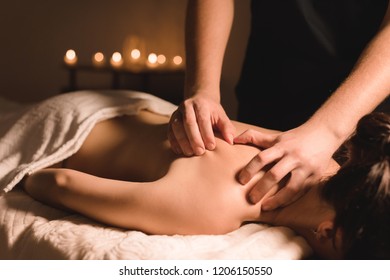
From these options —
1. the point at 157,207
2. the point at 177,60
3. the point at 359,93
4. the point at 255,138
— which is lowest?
the point at 177,60

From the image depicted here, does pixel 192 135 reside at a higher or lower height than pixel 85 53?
higher

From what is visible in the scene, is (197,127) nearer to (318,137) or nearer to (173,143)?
(173,143)

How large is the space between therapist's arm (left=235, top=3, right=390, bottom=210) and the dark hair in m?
0.09

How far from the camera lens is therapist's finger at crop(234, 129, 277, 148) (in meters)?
1.12

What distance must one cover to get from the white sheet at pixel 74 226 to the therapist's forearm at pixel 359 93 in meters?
0.25

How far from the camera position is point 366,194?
88 centimetres

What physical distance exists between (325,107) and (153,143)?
40 centimetres

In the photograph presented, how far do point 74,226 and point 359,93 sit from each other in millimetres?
676

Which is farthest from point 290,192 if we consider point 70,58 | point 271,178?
point 70,58

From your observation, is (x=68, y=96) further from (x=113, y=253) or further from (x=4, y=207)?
(x=113, y=253)

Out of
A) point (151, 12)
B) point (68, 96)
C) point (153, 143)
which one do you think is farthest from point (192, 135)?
point (151, 12)

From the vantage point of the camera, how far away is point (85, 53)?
12.5 feet

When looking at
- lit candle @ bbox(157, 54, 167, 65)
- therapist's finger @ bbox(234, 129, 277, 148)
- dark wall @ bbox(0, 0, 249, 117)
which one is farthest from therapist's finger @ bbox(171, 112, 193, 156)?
dark wall @ bbox(0, 0, 249, 117)

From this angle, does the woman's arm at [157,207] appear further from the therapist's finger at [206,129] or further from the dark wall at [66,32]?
the dark wall at [66,32]
